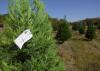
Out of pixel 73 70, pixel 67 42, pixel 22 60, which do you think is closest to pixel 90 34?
pixel 67 42

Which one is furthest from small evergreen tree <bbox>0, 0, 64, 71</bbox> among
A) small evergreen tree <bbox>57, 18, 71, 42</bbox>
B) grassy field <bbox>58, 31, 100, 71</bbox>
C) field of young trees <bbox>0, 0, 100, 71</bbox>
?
small evergreen tree <bbox>57, 18, 71, 42</bbox>

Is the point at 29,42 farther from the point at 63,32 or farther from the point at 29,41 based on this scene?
the point at 63,32

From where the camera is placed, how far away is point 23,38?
6.58 meters

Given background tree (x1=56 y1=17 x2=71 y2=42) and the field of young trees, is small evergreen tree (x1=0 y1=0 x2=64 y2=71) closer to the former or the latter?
the field of young trees

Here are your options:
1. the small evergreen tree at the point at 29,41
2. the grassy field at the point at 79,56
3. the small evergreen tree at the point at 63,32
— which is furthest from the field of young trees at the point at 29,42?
the small evergreen tree at the point at 63,32

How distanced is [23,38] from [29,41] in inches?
12.6

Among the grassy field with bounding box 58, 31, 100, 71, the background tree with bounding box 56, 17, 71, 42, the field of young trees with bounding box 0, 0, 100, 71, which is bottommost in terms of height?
the grassy field with bounding box 58, 31, 100, 71

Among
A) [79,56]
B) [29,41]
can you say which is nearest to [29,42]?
[29,41]

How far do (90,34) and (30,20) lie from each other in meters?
26.7

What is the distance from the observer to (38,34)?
6840mm

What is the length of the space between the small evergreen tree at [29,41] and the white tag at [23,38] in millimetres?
173

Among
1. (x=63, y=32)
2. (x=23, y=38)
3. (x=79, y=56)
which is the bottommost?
(x=79, y=56)

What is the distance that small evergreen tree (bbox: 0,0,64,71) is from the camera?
22.3 feet

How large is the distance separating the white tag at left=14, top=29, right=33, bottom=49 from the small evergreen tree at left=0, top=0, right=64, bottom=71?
0.57 ft
